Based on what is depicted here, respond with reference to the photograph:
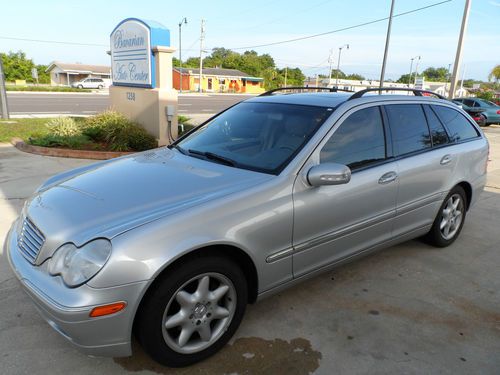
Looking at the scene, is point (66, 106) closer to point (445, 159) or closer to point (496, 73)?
point (445, 159)

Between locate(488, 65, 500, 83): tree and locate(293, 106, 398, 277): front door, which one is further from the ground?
locate(488, 65, 500, 83): tree

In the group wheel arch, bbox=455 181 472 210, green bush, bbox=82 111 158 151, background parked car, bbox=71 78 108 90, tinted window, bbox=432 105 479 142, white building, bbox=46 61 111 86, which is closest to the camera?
tinted window, bbox=432 105 479 142

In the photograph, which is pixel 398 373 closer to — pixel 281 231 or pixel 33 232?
pixel 281 231

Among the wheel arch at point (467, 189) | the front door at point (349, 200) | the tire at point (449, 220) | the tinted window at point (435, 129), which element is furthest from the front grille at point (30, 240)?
the wheel arch at point (467, 189)

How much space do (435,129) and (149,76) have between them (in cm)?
692

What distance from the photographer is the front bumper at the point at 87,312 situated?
200 centimetres

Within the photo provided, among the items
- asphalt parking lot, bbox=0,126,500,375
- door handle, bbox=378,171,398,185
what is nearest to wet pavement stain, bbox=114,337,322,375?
asphalt parking lot, bbox=0,126,500,375

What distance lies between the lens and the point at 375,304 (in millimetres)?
3246

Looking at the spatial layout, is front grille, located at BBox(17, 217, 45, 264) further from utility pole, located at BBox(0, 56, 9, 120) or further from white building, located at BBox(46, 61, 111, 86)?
white building, located at BBox(46, 61, 111, 86)

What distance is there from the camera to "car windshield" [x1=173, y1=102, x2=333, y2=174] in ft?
9.75

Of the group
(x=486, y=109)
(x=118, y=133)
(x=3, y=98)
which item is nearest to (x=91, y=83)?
(x=3, y=98)

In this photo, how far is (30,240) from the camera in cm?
244

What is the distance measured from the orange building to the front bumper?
63.8m

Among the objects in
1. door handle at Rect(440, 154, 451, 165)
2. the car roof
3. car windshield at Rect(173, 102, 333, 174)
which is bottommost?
door handle at Rect(440, 154, 451, 165)
